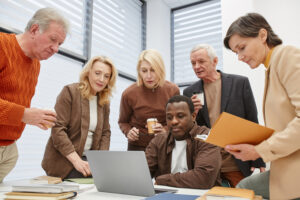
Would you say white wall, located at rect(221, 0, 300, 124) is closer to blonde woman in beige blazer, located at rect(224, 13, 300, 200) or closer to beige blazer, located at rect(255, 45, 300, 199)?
blonde woman in beige blazer, located at rect(224, 13, 300, 200)

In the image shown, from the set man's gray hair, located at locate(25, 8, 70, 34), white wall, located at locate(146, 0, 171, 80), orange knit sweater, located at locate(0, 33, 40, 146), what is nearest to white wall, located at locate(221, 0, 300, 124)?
white wall, located at locate(146, 0, 171, 80)

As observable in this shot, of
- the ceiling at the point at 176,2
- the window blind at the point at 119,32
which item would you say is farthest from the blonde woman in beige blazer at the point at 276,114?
the ceiling at the point at 176,2

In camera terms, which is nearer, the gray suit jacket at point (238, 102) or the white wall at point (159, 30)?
the gray suit jacket at point (238, 102)

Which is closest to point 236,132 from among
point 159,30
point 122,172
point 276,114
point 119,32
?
point 276,114

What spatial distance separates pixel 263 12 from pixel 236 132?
9.37ft

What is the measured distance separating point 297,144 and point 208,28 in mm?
3729

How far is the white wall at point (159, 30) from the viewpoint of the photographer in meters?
4.49

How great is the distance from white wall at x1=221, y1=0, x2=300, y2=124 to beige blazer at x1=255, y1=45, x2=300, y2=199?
80.1 inches

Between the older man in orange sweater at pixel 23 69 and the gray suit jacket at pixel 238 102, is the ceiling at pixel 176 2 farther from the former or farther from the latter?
the older man in orange sweater at pixel 23 69

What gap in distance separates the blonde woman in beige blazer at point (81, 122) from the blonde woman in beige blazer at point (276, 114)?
3.74 feet

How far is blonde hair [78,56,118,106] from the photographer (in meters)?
2.12

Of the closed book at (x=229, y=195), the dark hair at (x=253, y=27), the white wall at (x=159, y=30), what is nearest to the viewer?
the closed book at (x=229, y=195)

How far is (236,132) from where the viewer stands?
3.37 feet

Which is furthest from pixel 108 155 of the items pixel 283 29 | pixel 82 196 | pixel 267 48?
pixel 283 29
